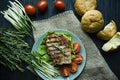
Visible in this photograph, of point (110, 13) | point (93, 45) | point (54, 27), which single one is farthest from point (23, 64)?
point (110, 13)

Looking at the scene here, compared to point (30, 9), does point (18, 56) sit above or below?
below

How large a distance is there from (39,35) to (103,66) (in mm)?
417

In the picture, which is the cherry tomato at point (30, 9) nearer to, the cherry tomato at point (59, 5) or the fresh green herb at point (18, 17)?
the fresh green herb at point (18, 17)

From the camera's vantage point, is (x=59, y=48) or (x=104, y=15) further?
(x=104, y=15)

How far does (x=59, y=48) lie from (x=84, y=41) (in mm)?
176

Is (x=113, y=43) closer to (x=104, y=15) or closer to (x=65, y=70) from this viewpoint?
(x=104, y=15)

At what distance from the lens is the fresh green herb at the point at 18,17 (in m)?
2.11

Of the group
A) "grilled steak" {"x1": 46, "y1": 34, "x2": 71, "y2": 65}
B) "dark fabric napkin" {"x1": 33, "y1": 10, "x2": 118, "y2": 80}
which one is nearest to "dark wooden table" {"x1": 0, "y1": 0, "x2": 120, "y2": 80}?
"dark fabric napkin" {"x1": 33, "y1": 10, "x2": 118, "y2": 80}

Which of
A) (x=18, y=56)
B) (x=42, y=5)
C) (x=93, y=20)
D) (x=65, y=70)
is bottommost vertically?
(x=65, y=70)

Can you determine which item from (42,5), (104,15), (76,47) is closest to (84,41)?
(76,47)

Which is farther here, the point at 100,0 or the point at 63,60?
the point at 100,0

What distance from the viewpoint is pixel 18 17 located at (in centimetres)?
213

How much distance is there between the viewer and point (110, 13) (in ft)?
7.00

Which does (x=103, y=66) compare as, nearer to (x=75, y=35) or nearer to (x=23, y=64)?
(x=75, y=35)
